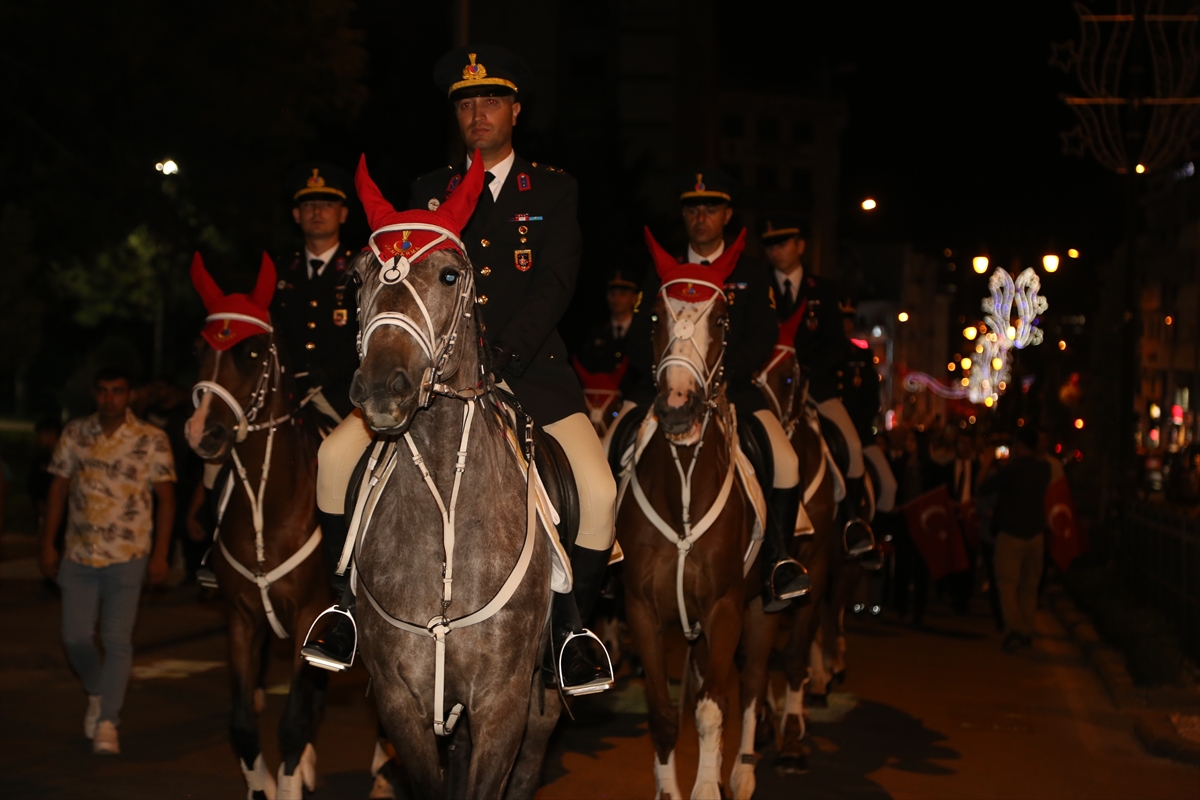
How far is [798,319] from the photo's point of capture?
1116 centimetres

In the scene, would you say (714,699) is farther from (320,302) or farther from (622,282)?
(622,282)

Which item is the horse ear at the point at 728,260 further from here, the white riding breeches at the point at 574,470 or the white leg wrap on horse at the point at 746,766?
the white leg wrap on horse at the point at 746,766

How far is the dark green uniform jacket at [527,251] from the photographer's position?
256 inches

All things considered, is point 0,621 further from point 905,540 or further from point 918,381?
point 918,381

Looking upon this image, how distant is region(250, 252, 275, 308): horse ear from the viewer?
9266mm

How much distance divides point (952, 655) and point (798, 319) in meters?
6.90

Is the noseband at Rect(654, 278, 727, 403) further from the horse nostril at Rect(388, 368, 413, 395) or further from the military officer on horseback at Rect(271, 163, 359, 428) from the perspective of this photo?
the horse nostril at Rect(388, 368, 413, 395)

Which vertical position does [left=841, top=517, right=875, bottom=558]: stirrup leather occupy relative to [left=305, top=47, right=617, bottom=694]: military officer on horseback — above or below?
below

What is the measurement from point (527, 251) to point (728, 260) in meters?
2.53

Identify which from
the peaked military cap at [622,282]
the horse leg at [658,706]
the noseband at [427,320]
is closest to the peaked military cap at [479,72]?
the noseband at [427,320]

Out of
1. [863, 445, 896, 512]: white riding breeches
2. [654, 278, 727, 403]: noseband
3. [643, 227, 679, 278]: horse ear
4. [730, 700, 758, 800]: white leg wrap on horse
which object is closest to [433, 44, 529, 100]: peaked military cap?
[654, 278, 727, 403]: noseband

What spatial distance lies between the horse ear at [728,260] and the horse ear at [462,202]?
317 centimetres

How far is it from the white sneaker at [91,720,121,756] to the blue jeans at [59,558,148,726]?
0.31 meters

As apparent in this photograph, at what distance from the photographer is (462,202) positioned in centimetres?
566
